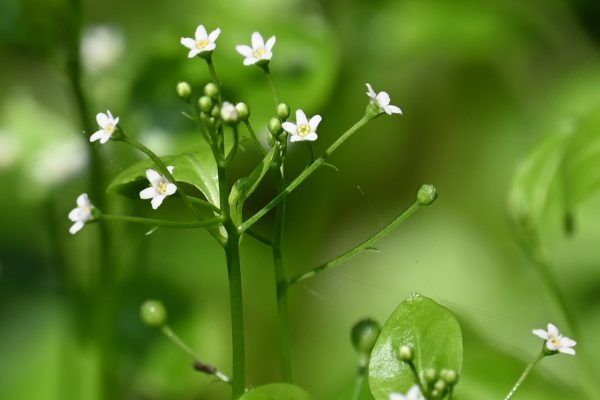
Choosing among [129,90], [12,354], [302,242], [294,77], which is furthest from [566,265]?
[12,354]

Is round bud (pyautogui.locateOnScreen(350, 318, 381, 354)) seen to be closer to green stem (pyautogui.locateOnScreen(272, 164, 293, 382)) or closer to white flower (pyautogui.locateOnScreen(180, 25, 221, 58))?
green stem (pyautogui.locateOnScreen(272, 164, 293, 382))

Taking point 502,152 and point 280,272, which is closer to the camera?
point 280,272

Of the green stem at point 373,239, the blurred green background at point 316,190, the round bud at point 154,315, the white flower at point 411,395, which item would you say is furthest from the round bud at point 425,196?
the blurred green background at point 316,190

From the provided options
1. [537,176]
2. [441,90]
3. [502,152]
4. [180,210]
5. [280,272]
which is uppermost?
[441,90]

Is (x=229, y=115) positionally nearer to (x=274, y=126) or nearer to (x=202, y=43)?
(x=274, y=126)

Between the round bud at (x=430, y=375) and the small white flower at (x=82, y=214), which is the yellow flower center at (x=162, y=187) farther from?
the round bud at (x=430, y=375)

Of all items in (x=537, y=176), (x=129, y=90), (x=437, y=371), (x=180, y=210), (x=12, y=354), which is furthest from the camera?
(x=180, y=210)

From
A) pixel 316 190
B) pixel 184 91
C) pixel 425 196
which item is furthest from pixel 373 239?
pixel 316 190

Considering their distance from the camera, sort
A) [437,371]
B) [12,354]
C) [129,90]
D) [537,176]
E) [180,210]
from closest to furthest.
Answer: [437,371], [537,176], [129,90], [12,354], [180,210]

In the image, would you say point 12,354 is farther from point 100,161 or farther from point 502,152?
point 502,152
